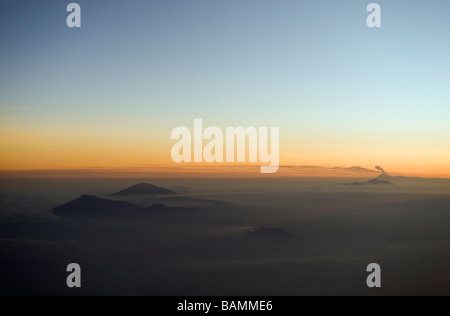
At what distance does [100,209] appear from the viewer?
6624 inches

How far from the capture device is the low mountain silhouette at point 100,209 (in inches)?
6332

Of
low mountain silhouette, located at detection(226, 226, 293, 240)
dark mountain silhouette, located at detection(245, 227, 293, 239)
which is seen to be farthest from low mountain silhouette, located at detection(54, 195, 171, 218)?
dark mountain silhouette, located at detection(245, 227, 293, 239)

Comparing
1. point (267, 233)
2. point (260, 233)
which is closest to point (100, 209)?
point (260, 233)

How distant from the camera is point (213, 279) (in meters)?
80.9

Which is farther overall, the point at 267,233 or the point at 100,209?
the point at 100,209

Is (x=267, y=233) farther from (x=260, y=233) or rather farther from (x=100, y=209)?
(x=100, y=209)

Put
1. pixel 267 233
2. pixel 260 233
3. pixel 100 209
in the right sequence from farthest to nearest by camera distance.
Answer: pixel 100 209 < pixel 260 233 < pixel 267 233

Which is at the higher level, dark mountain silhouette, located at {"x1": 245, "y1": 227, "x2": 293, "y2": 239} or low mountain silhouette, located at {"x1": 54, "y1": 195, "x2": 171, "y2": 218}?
low mountain silhouette, located at {"x1": 54, "y1": 195, "x2": 171, "y2": 218}

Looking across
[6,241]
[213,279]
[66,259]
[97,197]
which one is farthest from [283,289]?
[97,197]

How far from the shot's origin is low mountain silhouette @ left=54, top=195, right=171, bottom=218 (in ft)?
528

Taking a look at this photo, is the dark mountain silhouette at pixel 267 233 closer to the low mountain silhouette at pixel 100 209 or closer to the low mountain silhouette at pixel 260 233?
the low mountain silhouette at pixel 260 233

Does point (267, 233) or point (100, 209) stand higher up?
point (100, 209)

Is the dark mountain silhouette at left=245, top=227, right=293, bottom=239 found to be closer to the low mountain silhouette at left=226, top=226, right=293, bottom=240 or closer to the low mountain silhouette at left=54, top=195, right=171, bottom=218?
the low mountain silhouette at left=226, top=226, right=293, bottom=240

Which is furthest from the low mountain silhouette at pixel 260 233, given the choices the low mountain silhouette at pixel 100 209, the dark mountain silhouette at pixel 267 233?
the low mountain silhouette at pixel 100 209
